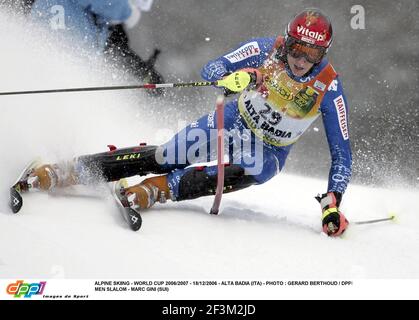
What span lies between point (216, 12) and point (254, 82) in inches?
57.0

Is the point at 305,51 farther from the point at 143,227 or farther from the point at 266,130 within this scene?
the point at 143,227

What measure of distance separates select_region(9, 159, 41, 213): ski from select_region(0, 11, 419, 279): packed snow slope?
0.13 feet

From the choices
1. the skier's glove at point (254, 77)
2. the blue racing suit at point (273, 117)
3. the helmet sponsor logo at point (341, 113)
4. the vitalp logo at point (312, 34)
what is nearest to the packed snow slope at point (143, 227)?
the blue racing suit at point (273, 117)

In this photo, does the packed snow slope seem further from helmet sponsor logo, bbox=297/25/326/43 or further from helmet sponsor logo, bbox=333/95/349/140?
helmet sponsor logo, bbox=297/25/326/43

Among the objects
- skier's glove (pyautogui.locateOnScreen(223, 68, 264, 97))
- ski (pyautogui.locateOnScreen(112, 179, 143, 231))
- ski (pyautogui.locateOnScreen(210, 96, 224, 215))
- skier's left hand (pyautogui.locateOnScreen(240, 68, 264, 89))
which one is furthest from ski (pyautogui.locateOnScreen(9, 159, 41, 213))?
skier's left hand (pyautogui.locateOnScreen(240, 68, 264, 89))

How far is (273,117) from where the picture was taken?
2150mm

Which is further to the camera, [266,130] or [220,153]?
[266,130]

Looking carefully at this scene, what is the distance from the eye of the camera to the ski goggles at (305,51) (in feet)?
6.50

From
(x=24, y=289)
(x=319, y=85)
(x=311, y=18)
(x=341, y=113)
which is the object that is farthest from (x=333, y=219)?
(x=24, y=289)

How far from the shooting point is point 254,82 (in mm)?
2066

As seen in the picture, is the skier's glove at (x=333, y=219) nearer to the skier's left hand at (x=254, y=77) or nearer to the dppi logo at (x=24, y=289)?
the skier's left hand at (x=254, y=77)

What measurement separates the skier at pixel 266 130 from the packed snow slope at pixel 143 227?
84mm

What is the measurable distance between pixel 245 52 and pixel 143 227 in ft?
2.77
